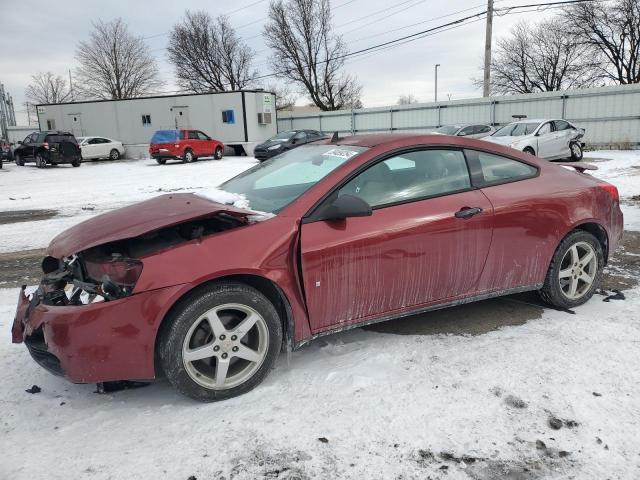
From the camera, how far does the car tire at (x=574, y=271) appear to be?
4.00 meters

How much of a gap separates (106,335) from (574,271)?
3.49 m

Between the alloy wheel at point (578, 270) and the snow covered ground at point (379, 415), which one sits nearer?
the snow covered ground at point (379, 415)

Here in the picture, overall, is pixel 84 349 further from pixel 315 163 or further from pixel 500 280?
pixel 500 280

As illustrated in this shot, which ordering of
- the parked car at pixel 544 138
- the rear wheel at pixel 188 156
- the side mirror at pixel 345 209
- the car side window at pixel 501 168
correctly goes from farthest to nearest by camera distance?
the rear wheel at pixel 188 156 < the parked car at pixel 544 138 < the car side window at pixel 501 168 < the side mirror at pixel 345 209

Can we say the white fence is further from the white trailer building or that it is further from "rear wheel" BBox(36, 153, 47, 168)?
"rear wheel" BBox(36, 153, 47, 168)

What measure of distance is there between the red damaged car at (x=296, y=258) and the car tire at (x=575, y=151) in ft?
50.4

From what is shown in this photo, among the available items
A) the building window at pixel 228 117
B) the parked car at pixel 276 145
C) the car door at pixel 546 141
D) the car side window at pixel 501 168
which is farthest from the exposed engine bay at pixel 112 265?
the building window at pixel 228 117

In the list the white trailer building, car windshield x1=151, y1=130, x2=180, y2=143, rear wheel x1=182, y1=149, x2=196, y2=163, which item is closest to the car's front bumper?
car windshield x1=151, y1=130, x2=180, y2=143

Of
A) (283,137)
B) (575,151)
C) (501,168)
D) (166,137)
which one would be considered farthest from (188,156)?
(501,168)

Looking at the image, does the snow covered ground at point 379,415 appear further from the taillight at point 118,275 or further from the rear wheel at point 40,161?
the rear wheel at point 40,161

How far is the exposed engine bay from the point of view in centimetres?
268

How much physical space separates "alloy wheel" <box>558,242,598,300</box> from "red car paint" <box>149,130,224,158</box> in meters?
22.4

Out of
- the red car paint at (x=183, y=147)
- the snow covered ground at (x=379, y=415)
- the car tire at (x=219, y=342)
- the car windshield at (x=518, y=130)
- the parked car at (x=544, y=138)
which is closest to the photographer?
the snow covered ground at (x=379, y=415)

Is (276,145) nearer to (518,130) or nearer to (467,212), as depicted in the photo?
(518,130)
